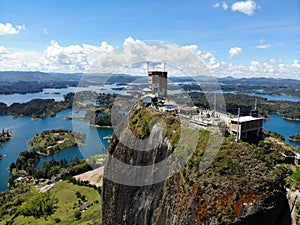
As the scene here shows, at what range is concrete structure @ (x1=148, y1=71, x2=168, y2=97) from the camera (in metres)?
16.9

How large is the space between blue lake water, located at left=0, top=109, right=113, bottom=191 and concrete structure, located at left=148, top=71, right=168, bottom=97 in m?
21.3

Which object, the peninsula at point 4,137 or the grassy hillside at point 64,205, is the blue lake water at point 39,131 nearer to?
the peninsula at point 4,137

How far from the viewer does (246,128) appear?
8977mm

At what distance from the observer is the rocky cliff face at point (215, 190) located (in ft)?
19.2

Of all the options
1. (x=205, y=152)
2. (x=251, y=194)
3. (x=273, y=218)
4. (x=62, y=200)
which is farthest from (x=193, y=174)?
(x=62, y=200)

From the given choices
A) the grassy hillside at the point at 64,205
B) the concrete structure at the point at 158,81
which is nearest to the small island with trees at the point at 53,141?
the grassy hillside at the point at 64,205

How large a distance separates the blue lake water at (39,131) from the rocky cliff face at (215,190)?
2796 cm

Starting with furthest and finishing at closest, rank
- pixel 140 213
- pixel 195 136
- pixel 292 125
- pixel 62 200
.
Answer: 1. pixel 292 125
2. pixel 62 200
3. pixel 140 213
4. pixel 195 136

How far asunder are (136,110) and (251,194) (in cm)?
809

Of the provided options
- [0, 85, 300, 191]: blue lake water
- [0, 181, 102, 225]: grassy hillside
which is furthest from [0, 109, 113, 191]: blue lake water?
[0, 181, 102, 225]: grassy hillside

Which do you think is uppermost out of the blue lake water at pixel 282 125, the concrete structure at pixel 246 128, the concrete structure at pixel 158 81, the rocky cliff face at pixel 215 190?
the concrete structure at pixel 158 81

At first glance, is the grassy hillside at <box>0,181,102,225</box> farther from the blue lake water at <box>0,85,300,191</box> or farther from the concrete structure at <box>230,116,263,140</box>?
the concrete structure at <box>230,116,263,140</box>

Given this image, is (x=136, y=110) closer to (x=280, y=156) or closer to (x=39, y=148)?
(x=280, y=156)

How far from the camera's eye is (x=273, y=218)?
6.04 metres
